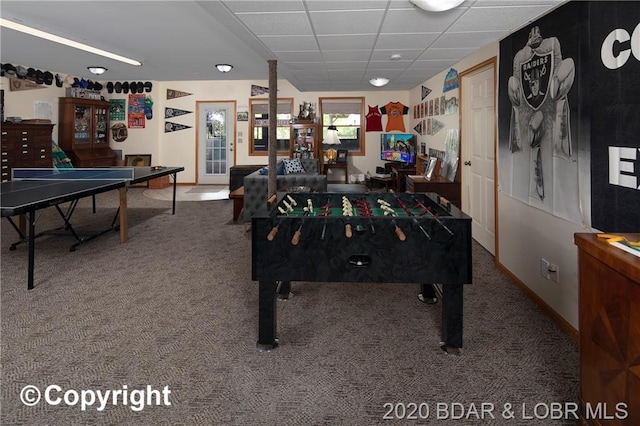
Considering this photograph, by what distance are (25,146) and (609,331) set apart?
927 cm

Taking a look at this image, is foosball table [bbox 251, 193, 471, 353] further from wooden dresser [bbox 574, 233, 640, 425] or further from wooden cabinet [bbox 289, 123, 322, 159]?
wooden cabinet [bbox 289, 123, 322, 159]

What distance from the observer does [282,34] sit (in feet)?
12.6

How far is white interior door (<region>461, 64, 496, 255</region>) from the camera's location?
432 cm

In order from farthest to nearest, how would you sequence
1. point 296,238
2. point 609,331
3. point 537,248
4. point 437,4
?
1. point 537,248
2. point 437,4
3. point 296,238
4. point 609,331

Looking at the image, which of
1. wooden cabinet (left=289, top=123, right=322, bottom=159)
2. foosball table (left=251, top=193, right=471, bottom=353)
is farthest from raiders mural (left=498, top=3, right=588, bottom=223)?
wooden cabinet (left=289, top=123, right=322, bottom=159)

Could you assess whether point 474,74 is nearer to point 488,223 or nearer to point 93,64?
point 488,223

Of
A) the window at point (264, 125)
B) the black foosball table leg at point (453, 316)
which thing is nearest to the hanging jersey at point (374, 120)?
the window at point (264, 125)

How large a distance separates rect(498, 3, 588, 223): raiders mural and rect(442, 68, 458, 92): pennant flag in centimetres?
172

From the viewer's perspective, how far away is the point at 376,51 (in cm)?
464

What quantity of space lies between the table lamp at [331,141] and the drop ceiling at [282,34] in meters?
1.53

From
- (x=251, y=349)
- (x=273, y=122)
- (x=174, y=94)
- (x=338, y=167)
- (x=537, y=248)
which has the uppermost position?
(x=174, y=94)

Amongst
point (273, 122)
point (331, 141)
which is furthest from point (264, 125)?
point (273, 122)

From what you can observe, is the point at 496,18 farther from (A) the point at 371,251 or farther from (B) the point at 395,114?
(B) the point at 395,114

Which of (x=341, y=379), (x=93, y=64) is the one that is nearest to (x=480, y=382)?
(x=341, y=379)
